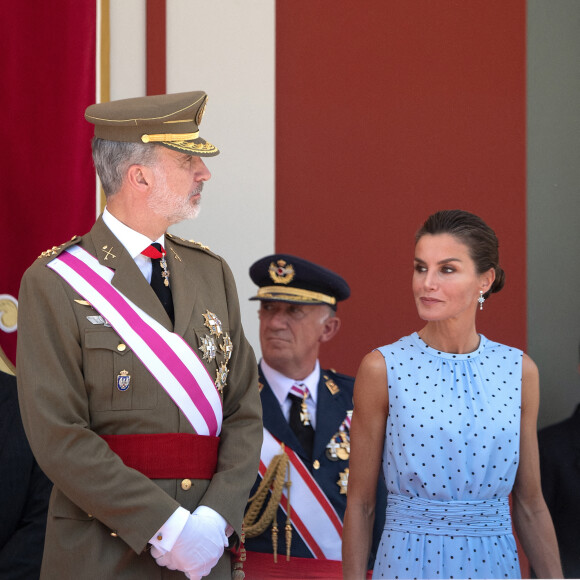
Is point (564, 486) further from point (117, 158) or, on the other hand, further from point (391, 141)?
point (117, 158)

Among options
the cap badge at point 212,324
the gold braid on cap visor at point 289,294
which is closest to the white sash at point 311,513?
the gold braid on cap visor at point 289,294

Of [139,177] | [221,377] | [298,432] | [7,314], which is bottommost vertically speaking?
[298,432]

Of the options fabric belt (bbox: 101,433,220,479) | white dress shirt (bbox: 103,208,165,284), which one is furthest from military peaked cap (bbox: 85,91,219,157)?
fabric belt (bbox: 101,433,220,479)

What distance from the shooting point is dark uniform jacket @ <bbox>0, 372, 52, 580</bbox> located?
2.82 meters

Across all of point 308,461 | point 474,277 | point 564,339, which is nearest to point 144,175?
point 474,277

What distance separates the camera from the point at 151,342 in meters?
2.37

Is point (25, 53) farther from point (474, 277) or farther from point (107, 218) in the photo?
point (474, 277)

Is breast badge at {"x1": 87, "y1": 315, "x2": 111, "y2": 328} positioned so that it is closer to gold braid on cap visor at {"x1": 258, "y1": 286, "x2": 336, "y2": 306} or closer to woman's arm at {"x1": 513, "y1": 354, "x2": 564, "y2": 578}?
woman's arm at {"x1": 513, "y1": 354, "x2": 564, "y2": 578}

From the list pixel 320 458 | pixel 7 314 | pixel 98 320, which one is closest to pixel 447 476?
pixel 320 458

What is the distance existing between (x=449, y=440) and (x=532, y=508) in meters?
0.32

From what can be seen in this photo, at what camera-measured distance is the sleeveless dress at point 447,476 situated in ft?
8.73

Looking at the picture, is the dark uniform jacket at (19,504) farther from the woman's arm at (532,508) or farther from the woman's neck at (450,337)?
the woman's arm at (532,508)

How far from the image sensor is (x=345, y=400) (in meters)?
3.58

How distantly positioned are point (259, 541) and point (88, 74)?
1.75 metres
